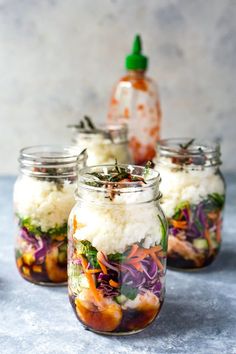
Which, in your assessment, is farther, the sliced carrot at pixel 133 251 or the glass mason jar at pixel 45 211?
the glass mason jar at pixel 45 211

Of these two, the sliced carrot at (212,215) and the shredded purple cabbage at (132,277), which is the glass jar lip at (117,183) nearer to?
the shredded purple cabbage at (132,277)

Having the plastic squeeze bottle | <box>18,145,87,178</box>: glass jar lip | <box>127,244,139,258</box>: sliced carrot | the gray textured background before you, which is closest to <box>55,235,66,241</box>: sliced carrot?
<box>18,145,87,178</box>: glass jar lip

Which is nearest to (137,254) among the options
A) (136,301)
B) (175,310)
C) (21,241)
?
(136,301)

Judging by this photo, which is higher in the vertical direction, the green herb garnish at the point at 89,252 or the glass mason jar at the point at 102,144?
the glass mason jar at the point at 102,144

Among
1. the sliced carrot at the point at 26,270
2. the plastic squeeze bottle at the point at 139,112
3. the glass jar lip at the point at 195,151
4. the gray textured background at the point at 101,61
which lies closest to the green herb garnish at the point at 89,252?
the sliced carrot at the point at 26,270

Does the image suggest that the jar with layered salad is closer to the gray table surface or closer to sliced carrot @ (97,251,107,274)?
the gray table surface
